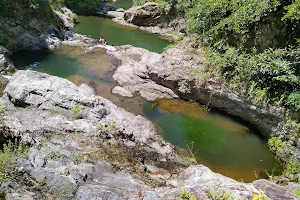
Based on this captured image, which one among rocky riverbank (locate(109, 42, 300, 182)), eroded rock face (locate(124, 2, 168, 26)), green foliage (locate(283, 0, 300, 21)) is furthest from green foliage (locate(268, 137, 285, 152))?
eroded rock face (locate(124, 2, 168, 26))

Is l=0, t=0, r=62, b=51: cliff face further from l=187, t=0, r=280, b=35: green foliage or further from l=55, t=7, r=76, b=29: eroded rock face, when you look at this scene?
l=187, t=0, r=280, b=35: green foliage

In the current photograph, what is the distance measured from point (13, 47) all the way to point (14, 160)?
15279 millimetres

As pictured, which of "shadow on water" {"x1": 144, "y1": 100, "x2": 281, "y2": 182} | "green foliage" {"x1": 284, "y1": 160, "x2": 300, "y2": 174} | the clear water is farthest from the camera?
the clear water

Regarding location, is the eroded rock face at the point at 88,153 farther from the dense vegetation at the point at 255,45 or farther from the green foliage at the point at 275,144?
the dense vegetation at the point at 255,45

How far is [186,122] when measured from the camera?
14727mm

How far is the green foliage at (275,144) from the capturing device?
1260cm

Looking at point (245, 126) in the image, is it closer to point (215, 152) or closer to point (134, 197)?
point (215, 152)

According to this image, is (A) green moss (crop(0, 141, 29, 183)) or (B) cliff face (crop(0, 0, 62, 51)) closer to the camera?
(A) green moss (crop(0, 141, 29, 183))

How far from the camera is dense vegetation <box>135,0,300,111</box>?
502 inches

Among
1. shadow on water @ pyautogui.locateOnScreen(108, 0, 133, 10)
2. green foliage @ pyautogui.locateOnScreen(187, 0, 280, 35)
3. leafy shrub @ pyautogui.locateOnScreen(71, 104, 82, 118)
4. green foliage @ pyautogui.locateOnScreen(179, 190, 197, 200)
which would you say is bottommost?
shadow on water @ pyautogui.locateOnScreen(108, 0, 133, 10)

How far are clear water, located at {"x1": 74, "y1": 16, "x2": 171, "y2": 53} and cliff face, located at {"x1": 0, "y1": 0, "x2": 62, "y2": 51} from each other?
4.02 meters

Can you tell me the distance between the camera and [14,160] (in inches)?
282

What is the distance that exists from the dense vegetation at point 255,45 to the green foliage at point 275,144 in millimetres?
1619

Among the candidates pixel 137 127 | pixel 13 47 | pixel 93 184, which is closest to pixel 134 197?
pixel 93 184
